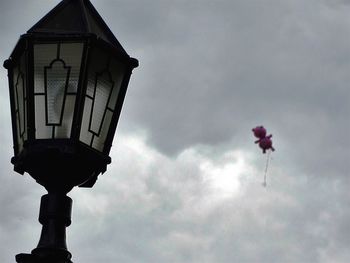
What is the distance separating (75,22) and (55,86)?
74 cm

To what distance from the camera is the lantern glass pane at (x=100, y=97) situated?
579cm

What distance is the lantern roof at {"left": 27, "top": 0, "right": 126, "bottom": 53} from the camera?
19.6 ft

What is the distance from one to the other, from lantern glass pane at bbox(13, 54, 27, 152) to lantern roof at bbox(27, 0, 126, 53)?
1.12 ft

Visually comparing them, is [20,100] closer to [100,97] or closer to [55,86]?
[55,86]

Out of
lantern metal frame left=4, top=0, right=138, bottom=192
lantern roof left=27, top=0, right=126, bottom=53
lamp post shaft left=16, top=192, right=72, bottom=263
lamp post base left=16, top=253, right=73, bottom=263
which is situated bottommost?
lamp post base left=16, top=253, right=73, bottom=263

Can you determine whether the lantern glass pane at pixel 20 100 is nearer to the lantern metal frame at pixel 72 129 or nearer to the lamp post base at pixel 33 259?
the lantern metal frame at pixel 72 129

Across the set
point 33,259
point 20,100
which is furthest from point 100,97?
point 33,259

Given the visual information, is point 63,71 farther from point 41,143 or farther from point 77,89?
point 41,143

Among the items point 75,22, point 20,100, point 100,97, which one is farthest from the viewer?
point 75,22

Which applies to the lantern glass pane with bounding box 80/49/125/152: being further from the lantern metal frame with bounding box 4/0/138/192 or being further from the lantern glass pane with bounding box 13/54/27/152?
the lantern glass pane with bounding box 13/54/27/152

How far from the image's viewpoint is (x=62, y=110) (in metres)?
5.71

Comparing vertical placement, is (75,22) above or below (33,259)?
above

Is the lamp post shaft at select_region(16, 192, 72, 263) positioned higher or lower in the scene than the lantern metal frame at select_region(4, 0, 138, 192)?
lower

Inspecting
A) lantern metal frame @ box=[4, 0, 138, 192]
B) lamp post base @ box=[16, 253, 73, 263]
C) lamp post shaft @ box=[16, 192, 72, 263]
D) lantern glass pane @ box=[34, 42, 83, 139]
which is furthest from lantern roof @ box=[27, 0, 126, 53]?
lamp post base @ box=[16, 253, 73, 263]
